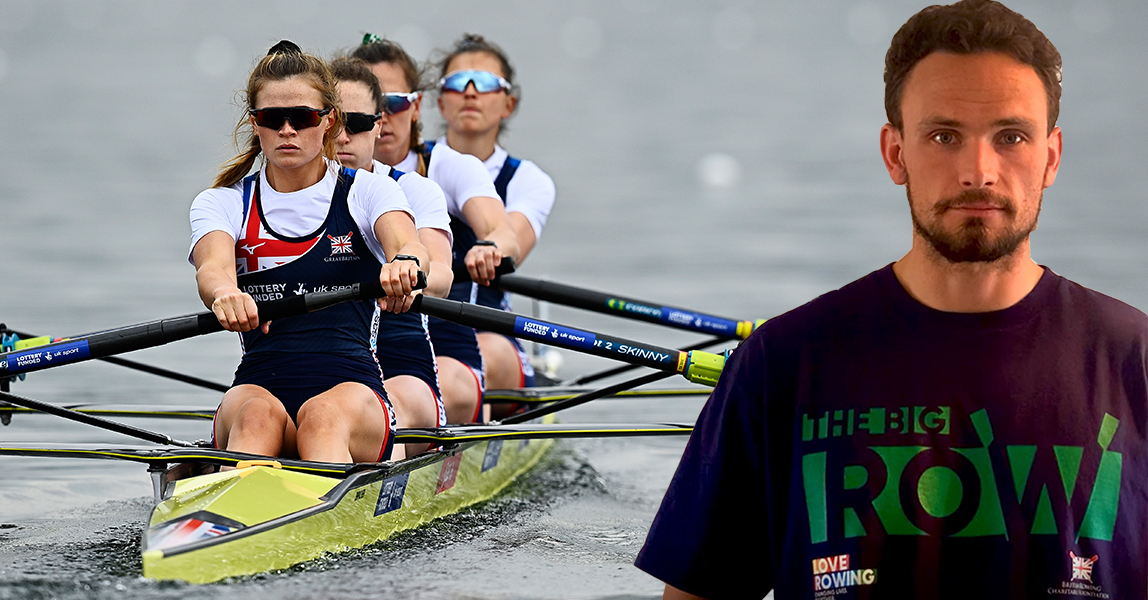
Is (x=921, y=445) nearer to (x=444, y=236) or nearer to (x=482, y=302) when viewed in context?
(x=444, y=236)

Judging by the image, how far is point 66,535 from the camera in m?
4.36

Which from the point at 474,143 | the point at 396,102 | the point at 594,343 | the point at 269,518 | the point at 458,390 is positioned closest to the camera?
the point at 269,518

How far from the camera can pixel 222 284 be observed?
3871 millimetres

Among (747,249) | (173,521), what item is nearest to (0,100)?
(747,249)

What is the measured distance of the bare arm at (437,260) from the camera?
4637mm

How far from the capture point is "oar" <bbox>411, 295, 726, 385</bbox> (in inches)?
179

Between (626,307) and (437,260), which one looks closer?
(437,260)

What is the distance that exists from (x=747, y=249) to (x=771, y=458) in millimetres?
15540

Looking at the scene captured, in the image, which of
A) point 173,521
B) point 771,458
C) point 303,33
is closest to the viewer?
point 771,458

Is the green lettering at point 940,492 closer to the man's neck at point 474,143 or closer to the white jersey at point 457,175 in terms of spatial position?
the white jersey at point 457,175

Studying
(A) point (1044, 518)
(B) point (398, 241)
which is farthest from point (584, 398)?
(A) point (1044, 518)

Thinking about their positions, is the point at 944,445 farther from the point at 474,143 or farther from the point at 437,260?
the point at 474,143

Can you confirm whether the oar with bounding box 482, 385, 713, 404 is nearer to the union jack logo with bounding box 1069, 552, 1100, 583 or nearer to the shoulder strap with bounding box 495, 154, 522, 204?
the shoulder strap with bounding box 495, 154, 522, 204

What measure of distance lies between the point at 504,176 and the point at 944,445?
191 inches
